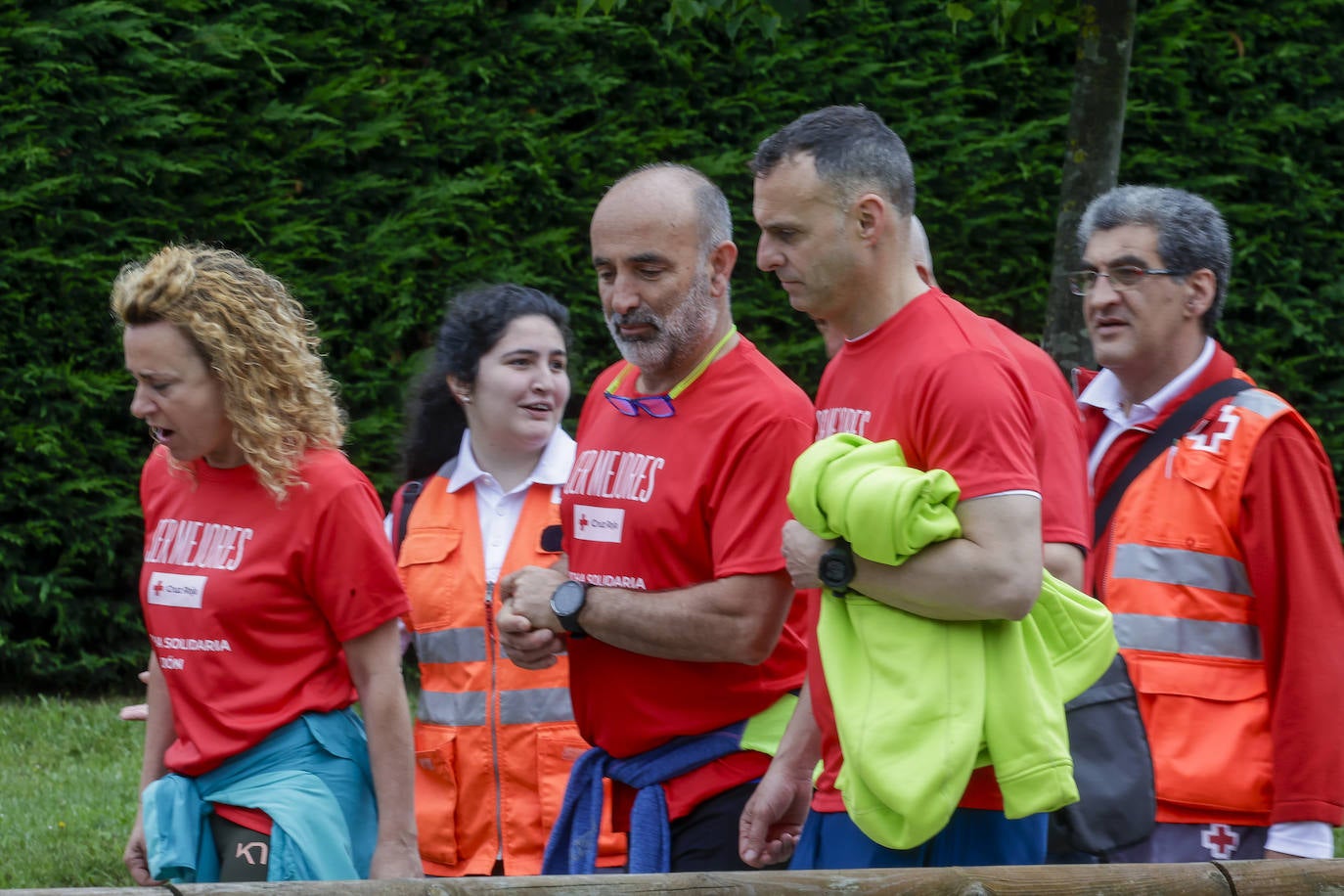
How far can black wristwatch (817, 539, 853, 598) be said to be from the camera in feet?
7.78

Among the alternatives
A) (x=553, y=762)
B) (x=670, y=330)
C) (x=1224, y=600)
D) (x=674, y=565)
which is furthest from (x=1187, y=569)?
(x=553, y=762)

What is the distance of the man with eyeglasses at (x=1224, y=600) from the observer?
2871mm

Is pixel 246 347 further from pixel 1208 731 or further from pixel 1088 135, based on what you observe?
pixel 1088 135

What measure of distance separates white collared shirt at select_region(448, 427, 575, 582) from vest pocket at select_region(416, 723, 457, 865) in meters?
0.49

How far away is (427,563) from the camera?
13.9 feet

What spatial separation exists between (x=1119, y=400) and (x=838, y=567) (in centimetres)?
126

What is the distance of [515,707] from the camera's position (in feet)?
13.3

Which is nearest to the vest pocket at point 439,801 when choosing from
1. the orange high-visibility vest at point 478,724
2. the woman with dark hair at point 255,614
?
the orange high-visibility vest at point 478,724

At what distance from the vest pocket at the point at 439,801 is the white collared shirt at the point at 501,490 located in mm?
491

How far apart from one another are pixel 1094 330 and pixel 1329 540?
683 mm

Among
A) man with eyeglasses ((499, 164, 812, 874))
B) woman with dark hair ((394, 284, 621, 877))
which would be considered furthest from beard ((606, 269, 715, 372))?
woman with dark hair ((394, 284, 621, 877))

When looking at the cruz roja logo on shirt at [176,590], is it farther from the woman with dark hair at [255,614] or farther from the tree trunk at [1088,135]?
the tree trunk at [1088,135]

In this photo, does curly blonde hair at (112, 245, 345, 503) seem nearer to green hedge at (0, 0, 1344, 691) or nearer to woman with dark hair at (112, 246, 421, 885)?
woman with dark hair at (112, 246, 421, 885)

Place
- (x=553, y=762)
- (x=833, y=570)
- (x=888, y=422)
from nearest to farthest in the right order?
(x=833, y=570), (x=888, y=422), (x=553, y=762)
